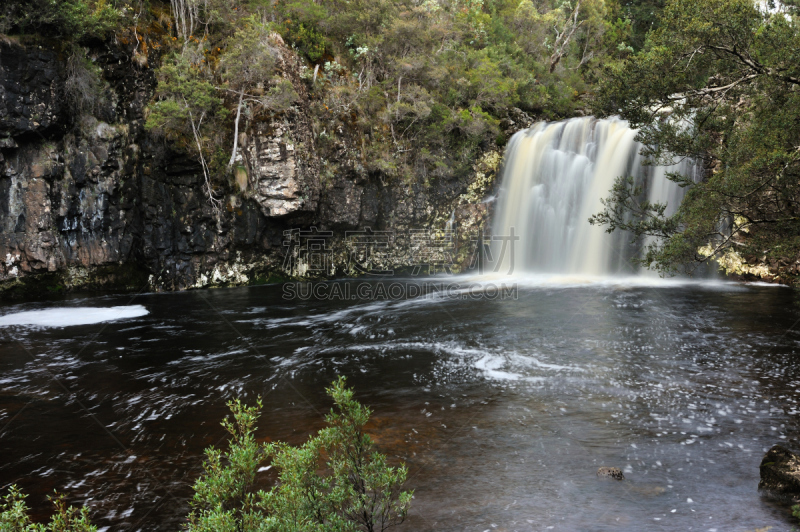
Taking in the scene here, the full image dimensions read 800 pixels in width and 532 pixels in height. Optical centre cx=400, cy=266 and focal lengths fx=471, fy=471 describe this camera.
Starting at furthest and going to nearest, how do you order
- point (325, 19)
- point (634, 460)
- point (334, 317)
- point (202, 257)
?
point (325, 19), point (202, 257), point (334, 317), point (634, 460)

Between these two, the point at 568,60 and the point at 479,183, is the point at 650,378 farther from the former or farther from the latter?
the point at 568,60

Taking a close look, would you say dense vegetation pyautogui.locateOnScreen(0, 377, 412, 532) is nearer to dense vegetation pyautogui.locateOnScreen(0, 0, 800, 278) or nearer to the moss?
dense vegetation pyautogui.locateOnScreen(0, 0, 800, 278)

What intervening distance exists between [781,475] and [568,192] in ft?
50.9

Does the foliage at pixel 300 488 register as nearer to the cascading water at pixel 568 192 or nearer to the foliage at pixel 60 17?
the cascading water at pixel 568 192

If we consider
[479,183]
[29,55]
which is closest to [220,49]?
[29,55]

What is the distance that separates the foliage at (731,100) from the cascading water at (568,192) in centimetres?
909

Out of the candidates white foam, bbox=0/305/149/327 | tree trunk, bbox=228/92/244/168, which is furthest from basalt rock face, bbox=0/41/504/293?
white foam, bbox=0/305/149/327

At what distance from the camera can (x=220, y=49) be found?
58.7 ft

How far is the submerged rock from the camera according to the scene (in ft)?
13.1

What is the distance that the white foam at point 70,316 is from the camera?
12.1 meters

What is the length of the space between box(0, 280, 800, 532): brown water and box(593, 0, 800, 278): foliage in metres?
2.32

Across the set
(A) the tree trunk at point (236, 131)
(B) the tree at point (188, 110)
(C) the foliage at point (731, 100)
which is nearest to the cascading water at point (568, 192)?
(C) the foliage at point (731, 100)

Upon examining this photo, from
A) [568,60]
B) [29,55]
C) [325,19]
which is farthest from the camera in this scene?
[568,60]

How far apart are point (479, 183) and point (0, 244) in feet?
57.6
